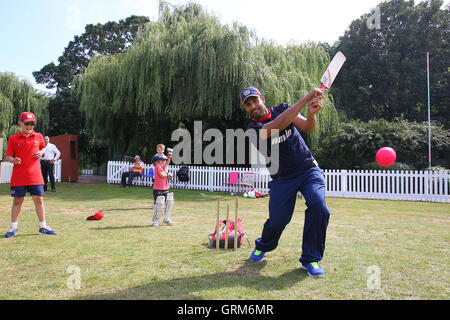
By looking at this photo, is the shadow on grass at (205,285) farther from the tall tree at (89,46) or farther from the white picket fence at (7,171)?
the tall tree at (89,46)

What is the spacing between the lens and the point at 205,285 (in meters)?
3.62

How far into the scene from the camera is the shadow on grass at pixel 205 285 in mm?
3301

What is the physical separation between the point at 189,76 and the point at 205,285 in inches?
561

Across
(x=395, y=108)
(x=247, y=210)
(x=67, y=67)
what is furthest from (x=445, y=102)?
(x=67, y=67)

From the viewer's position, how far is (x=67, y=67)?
4362 centimetres

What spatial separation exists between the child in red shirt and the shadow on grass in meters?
3.38

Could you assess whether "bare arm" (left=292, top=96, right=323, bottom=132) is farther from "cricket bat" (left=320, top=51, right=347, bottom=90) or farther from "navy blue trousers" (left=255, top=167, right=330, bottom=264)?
"navy blue trousers" (left=255, top=167, right=330, bottom=264)

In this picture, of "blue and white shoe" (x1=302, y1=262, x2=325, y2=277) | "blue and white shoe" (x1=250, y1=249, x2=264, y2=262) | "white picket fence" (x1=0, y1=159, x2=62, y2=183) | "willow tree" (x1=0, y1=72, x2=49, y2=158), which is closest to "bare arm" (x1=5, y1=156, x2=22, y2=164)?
"blue and white shoe" (x1=250, y1=249, x2=264, y2=262)

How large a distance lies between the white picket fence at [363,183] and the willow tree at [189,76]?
3.04 m

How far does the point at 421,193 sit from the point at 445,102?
89.6 feet

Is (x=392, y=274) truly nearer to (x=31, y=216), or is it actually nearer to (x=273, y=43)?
(x=31, y=216)

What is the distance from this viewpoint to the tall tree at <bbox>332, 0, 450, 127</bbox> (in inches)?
1469

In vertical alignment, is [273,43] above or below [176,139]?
above
